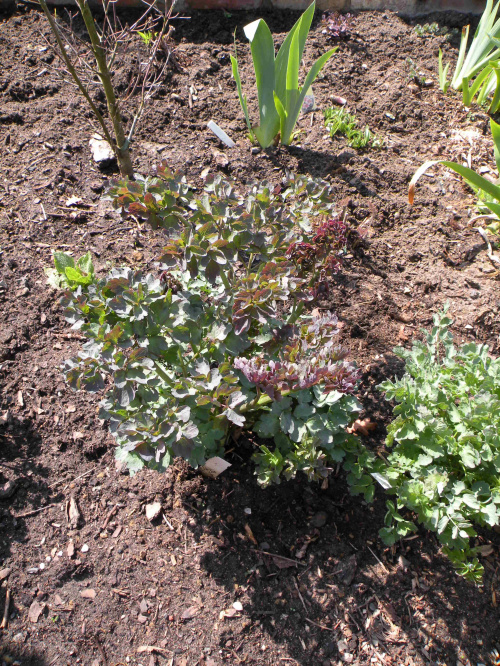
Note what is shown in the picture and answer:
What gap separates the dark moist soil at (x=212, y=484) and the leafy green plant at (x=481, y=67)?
0.89 ft

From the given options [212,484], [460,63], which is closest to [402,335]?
[212,484]

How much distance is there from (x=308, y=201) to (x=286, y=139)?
1467 mm

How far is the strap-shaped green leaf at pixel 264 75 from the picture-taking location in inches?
106

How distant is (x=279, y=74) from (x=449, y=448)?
→ 2378 millimetres

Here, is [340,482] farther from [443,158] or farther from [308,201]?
[443,158]

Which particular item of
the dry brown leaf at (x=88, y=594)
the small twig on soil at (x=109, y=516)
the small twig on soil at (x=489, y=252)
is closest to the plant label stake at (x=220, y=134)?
the small twig on soil at (x=489, y=252)

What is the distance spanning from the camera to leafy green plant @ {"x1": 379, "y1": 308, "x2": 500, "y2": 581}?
1.45 metres

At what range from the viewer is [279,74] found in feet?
9.35

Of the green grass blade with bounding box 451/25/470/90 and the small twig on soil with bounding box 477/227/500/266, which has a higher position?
the green grass blade with bounding box 451/25/470/90

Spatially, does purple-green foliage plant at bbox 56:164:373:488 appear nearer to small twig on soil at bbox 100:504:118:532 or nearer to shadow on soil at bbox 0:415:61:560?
small twig on soil at bbox 100:504:118:532

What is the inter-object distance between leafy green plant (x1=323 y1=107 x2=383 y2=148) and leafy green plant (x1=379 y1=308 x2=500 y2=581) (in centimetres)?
187

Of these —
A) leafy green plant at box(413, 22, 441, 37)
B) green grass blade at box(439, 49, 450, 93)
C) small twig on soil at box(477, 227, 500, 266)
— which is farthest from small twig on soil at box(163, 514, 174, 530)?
leafy green plant at box(413, 22, 441, 37)

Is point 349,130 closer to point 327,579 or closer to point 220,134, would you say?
point 220,134

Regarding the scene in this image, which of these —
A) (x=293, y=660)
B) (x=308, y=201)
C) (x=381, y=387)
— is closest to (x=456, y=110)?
(x=308, y=201)
